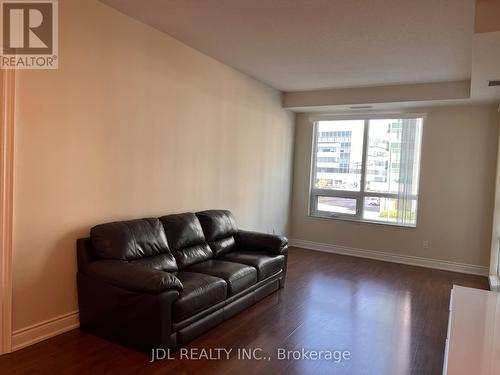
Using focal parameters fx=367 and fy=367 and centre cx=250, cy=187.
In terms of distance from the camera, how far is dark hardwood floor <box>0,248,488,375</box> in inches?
99.9

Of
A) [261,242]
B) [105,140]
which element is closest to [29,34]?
[105,140]

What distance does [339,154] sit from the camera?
21.2 feet

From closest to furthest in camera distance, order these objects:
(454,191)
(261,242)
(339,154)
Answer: (261,242)
(454,191)
(339,154)

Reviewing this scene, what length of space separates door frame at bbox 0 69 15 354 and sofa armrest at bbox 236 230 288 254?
2.40 metres

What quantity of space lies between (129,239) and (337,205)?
4.29 metres

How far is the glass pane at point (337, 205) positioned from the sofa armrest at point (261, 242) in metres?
2.46

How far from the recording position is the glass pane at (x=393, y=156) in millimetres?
5750

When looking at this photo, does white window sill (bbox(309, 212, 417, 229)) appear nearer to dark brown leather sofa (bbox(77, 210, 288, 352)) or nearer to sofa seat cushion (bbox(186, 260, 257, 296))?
dark brown leather sofa (bbox(77, 210, 288, 352))

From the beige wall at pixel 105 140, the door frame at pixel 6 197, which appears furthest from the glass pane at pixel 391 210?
the door frame at pixel 6 197

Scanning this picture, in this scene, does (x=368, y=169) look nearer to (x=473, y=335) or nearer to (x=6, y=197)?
(x=473, y=335)

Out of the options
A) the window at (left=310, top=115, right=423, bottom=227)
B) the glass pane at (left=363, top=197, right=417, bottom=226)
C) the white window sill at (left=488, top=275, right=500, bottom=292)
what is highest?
the window at (left=310, top=115, right=423, bottom=227)

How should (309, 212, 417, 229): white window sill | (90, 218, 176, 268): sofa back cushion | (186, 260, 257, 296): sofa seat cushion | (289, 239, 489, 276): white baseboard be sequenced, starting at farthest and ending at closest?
(309, 212, 417, 229): white window sill < (289, 239, 489, 276): white baseboard < (186, 260, 257, 296): sofa seat cushion < (90, 218, 176, 268): sofa back cushion

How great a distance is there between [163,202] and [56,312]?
143 centimetres

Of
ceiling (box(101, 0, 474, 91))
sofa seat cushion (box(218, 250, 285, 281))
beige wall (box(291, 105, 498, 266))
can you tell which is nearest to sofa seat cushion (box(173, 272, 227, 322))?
sofa seat cushion (box(218, 250, 285, 281))
